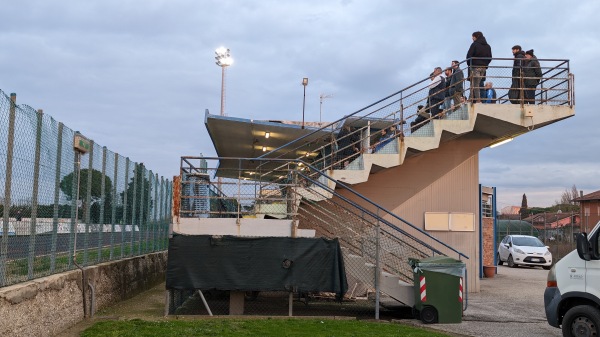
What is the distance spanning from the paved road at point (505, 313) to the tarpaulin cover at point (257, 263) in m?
2.02

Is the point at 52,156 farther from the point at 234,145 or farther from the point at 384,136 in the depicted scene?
the point at 234,145

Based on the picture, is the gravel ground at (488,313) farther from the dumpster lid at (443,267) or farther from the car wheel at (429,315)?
the dumpster lid at (443,267)

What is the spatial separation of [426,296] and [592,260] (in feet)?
11.1

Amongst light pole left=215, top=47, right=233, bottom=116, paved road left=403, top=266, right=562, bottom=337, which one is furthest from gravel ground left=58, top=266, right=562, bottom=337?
light pole left=215, top=47, right=233, bottom=116

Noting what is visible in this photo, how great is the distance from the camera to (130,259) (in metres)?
14.9

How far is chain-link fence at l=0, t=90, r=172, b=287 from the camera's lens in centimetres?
810

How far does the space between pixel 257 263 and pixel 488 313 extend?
17.1 feet

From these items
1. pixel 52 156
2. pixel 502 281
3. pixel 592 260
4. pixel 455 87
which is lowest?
pixel 502 281

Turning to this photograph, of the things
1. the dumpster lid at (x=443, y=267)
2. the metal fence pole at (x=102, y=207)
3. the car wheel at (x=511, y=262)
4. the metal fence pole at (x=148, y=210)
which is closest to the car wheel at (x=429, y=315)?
the dumpster lid at (x=443, y=267)

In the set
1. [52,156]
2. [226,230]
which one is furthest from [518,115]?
[52,156]

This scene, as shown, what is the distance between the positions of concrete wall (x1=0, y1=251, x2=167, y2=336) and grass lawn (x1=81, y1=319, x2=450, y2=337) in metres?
0.55

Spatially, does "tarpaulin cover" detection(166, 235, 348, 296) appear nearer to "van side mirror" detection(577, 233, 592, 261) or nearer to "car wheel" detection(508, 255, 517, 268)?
"van side mirror" detection(577, 233, 592, 261)

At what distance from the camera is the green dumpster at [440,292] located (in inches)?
468

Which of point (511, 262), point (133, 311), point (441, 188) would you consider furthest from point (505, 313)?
point (511, 262)
